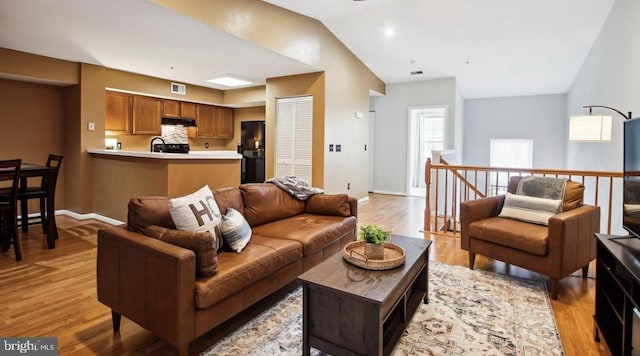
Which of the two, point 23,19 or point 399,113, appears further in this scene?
point 399,113

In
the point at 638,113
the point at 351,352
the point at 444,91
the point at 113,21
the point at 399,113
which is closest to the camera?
the point at 351,352

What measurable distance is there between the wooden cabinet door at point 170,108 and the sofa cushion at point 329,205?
4422mm

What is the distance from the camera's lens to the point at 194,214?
2105 millimetres

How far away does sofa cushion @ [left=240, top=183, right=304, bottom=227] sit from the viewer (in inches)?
117

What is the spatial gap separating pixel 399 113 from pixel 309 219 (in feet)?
17.6

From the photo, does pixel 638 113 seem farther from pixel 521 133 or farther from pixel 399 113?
pixel 521 133

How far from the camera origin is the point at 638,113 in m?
2.93

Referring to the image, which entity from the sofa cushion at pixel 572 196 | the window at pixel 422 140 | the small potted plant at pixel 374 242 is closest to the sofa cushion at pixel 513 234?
the sofa cushion at pixel 572 196

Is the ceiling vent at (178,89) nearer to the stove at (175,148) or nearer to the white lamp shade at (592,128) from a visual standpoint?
the stove at (175,148)

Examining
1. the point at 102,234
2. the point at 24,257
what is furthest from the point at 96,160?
the point at 102,234

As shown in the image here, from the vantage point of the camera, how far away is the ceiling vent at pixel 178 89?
6309mm

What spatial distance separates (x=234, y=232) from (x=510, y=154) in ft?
27.5

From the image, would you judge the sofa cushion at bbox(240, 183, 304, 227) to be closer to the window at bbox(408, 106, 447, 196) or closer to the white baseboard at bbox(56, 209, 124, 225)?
the white baseboard at bbox(56, 209, 124, 225)

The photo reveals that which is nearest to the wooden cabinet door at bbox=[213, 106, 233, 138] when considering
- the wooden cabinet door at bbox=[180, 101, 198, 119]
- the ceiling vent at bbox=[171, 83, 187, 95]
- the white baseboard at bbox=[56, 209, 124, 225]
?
the wooden cabinet door at bbox=[180, 101, 198, 119]
